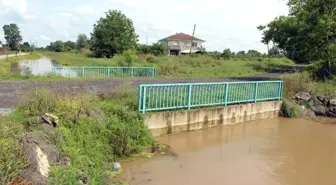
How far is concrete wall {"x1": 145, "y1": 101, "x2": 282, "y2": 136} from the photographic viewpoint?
27.4ft

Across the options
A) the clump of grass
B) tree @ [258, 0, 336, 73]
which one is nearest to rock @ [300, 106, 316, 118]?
tree @ [258, 0, 336, 73]

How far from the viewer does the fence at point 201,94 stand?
814cm

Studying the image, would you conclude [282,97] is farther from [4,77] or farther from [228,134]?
[4,77]

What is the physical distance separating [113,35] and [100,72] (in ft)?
72.7

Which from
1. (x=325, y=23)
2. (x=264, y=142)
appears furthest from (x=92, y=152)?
(x=325, y=23)

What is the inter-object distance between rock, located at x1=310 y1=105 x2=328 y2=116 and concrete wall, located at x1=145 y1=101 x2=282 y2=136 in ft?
5.22

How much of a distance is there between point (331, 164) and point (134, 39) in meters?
35.4

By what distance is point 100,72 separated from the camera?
16.9m

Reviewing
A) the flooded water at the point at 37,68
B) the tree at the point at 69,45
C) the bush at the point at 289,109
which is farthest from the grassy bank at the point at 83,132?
the tree at the point at 69,45

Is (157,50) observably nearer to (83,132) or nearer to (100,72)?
(100,72)

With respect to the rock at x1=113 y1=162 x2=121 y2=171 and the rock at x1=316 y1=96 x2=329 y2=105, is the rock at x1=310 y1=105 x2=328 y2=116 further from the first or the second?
the rock at x1=113 y1=162 x2=121 y2=171

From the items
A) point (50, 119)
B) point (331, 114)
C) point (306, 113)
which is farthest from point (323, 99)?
point (50, 119)

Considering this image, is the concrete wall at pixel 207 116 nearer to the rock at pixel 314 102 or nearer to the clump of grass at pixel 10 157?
the rock at pixel 314 102

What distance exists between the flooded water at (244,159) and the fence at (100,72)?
879cm
